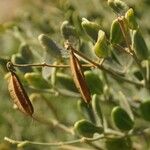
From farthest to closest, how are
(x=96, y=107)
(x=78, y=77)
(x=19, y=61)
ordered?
(x=19, y=61) → (x=96, y=107) → (x=78, y=77)

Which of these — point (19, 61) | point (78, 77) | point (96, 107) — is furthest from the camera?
point (19, 61)

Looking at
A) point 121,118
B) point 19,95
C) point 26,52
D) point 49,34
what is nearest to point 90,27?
point 19,95

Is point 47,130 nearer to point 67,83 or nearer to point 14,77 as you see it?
point 67,83

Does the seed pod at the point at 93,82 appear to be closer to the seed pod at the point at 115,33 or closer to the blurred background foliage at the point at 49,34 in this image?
the blurred background foliage at the point at 49,34

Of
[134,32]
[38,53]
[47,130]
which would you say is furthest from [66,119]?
[134,32]

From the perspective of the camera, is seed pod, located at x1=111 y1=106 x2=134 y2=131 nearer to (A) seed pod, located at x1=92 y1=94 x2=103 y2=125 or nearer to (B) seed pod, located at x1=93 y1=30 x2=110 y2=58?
(A) seed pod, located at x1=92 y1=94 x2=103 y2=125

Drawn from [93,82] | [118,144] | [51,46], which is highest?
[51,46]

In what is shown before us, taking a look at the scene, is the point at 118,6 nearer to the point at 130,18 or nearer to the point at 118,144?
the point at 130,18

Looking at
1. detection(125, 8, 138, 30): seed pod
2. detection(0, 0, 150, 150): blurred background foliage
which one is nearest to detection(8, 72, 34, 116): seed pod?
detection(125, 8, 138, 30): seed pod
